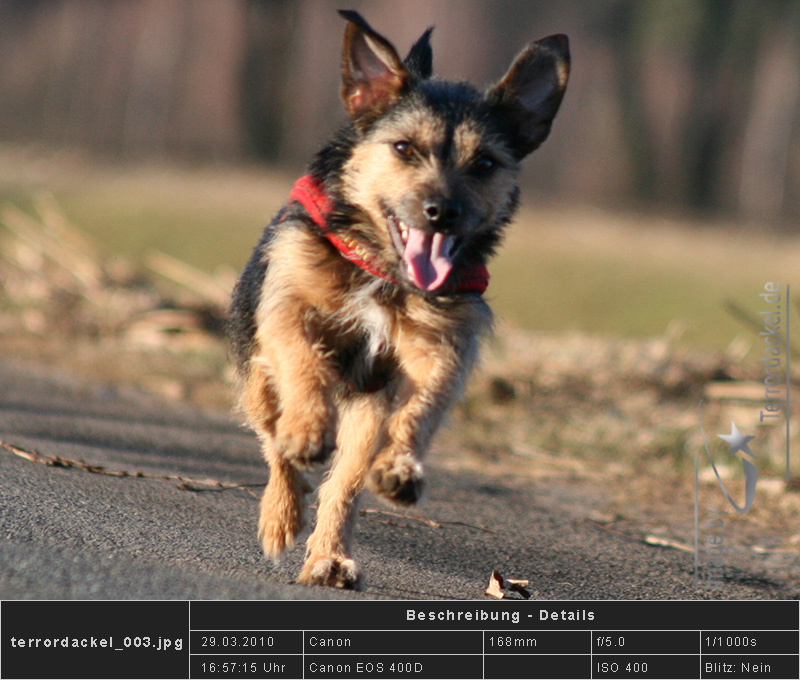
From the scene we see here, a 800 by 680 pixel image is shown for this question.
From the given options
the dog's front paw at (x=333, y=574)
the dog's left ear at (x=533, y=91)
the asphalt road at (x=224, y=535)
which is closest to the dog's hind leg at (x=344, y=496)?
the dog's front paw at (x=333, y=574)

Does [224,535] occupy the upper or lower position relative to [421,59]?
lower

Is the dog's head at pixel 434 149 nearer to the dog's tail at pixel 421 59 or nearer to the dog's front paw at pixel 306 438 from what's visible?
the dog's tail at pixel 421 59

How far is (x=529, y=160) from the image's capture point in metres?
12.6

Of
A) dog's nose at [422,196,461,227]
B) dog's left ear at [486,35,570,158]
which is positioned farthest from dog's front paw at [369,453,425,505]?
dog's left ear at [486,35,570,158]

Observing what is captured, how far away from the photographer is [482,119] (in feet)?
12.4

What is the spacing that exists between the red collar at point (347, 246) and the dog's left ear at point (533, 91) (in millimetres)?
622

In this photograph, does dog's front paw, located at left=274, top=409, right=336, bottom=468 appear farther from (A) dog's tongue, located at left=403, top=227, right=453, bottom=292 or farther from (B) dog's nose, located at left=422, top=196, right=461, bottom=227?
(B) dog's nose, located at left=422, top=196, right=461, bottom=227

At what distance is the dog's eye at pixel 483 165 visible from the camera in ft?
12.2

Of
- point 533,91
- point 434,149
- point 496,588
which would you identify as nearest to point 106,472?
point 496,588

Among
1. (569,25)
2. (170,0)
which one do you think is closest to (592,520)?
(569,25)

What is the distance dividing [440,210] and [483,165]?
1.34 ft

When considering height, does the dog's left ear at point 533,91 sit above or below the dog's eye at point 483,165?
above
